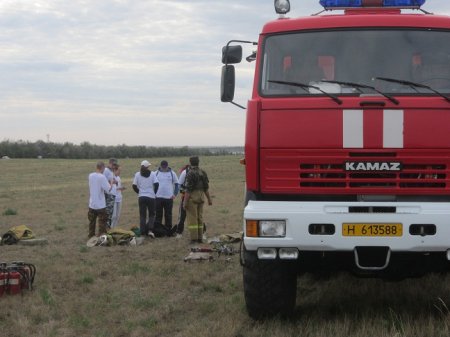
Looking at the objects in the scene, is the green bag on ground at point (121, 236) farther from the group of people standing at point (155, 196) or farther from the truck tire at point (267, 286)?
the truck tire at point (267, 286)

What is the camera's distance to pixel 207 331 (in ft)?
19.1

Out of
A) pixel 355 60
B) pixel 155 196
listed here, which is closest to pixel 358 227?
pixel 355 60

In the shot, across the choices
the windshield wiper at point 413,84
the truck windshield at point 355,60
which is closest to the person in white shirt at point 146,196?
the truck windshield at point 355,60

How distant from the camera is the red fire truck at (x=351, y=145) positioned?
16.9 feet

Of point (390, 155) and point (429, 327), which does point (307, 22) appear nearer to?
point (390, 155)

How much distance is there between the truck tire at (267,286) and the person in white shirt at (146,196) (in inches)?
295

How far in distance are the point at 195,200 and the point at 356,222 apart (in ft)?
24.3

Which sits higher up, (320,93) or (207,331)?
(320,93)

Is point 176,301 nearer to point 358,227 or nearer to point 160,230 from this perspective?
point 358,227

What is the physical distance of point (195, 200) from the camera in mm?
12383

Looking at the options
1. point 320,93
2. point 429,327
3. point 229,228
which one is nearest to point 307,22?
point 320,93

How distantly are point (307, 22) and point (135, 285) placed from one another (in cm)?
413

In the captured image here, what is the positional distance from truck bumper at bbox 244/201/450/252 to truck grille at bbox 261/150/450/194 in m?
0.13

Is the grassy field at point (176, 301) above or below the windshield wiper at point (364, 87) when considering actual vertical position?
below
